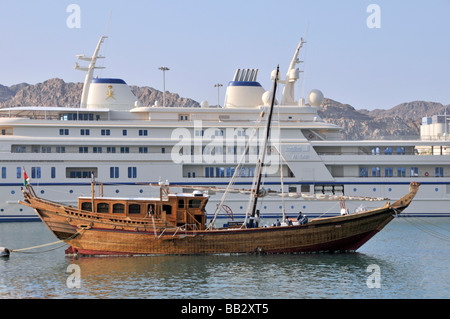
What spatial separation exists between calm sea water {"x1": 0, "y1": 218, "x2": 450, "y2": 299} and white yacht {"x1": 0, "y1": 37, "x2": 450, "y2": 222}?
1088 centimetres

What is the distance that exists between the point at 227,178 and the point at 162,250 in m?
15.0

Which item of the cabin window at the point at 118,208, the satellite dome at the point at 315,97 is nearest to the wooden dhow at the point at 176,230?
the cabin window at the point at 118,208

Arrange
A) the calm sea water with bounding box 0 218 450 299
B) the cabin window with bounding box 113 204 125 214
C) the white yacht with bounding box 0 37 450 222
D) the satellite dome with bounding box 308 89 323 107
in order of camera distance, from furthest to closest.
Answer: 1. the satellite dome with bounding box 308 89 323 107
2. the white yacht with bounding box 0 37 450 222
3. the cabin window with bounding box 113 204 125 214
4. the calm sea water with bounding box 0 218 450 299

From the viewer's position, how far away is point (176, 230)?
29.3 meters

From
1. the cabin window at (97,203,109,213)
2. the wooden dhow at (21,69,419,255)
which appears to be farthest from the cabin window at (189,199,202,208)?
the cabin window at (97,203,109,213)

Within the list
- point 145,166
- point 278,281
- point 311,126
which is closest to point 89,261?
point 278,281

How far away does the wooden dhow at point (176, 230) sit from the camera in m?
29.3

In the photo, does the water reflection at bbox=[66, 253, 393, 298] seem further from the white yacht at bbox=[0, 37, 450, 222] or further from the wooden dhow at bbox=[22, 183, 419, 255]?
the white yacht at bbox=[0, 37, 450, 222]

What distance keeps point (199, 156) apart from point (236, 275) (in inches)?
773

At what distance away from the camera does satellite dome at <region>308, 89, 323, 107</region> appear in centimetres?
4662

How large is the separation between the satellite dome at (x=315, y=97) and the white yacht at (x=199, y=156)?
0.21 ft

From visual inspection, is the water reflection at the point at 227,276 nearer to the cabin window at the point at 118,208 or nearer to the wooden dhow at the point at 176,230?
the wooden dhow at the point at 176,230

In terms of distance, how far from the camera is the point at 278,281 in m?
23.9

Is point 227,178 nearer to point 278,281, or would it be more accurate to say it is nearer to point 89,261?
point 89,261
